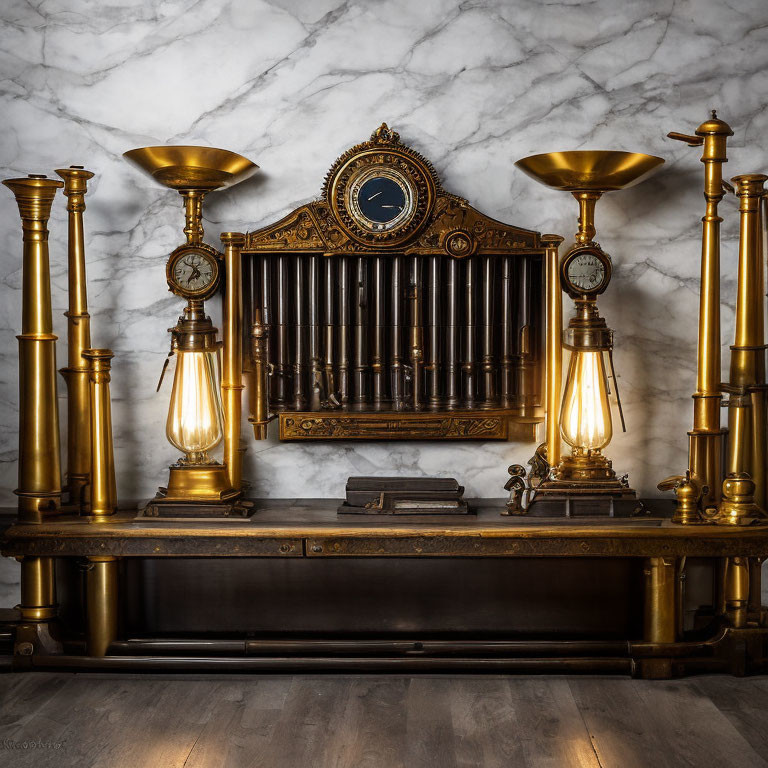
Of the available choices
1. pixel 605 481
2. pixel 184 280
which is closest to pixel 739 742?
pixel 605 481

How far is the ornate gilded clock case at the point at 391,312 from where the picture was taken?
3846mm

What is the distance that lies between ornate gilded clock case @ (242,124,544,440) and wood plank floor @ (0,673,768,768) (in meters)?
1.01

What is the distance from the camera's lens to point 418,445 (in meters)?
4.07

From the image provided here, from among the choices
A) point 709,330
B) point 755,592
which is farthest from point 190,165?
point 755,592

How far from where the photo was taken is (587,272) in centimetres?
370

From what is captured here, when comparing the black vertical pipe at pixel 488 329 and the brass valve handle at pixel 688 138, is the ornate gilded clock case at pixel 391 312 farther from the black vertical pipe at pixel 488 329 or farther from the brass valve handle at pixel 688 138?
the brass valve handle at pixel 688 138

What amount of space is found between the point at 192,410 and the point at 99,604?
80 cm

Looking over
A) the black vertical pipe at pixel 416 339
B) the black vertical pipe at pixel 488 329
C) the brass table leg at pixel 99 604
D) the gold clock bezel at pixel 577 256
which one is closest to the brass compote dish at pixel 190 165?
the black vertical pipe at pixel 416 339

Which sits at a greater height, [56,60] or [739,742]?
[56,60]

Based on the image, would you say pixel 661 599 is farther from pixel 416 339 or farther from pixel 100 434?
pixel 100 434

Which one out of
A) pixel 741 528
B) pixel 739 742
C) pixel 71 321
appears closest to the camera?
pixel 739 742

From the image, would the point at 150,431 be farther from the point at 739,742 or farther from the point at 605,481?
the point at 739,742

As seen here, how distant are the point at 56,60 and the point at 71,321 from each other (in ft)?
3.54

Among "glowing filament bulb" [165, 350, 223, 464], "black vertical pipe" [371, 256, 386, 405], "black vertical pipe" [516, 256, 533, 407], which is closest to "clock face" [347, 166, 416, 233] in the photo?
"black vertical pipe" [371, 256, 386, 405]
